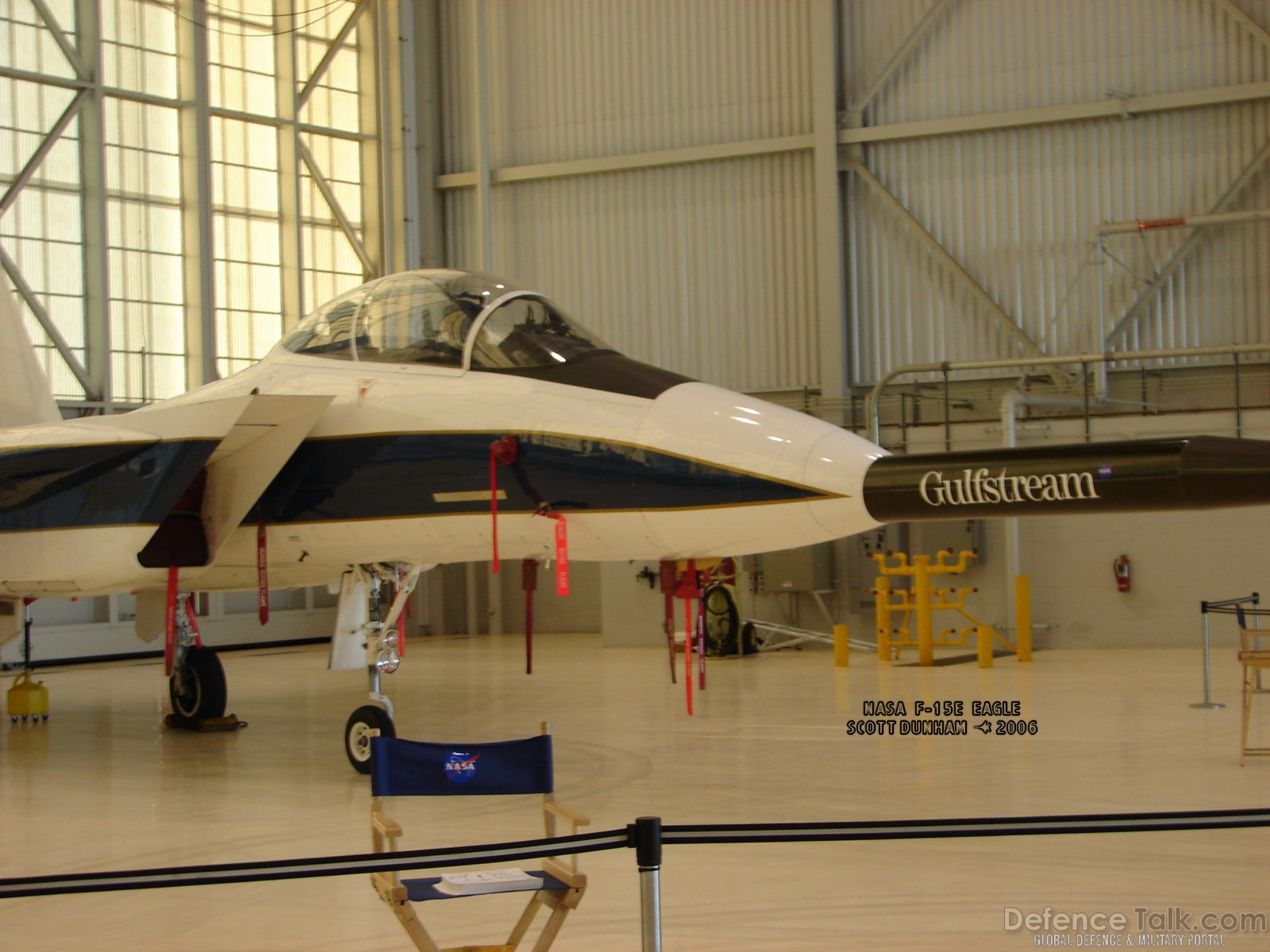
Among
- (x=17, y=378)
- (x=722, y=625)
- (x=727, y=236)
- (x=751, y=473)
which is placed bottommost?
(x=722, y=625)

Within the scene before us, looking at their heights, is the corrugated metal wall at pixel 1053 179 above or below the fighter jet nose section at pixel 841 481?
above

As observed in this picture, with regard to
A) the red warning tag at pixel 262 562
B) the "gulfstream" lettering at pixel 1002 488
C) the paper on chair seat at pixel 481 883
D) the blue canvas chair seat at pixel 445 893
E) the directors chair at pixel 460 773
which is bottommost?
the blue canvas chair seat at pixel 445 893

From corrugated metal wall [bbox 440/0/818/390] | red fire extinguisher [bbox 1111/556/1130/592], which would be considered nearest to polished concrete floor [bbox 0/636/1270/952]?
red fire extinguisher [bbox 1111/556/1130/592]

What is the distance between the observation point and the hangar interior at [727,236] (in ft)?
47.1

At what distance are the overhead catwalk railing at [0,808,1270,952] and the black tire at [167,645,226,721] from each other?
23.4 ft

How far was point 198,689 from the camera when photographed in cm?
946

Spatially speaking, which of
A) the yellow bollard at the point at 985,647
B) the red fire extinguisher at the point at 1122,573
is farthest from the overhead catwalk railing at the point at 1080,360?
the yellow bollard at the point at 985,647

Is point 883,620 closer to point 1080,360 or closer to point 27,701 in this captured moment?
point 1080,360

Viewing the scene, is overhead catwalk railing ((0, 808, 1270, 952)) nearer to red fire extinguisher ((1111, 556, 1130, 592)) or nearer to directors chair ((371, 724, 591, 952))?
directors chair ((371, 724, 591, 952))

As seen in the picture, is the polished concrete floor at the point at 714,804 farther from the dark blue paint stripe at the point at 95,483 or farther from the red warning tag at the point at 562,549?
the dark blue paint stripe at the point at 95,483

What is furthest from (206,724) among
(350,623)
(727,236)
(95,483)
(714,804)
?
(727,236)

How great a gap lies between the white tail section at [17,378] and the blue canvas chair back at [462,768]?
7.54 m
